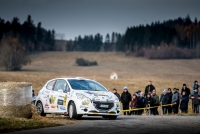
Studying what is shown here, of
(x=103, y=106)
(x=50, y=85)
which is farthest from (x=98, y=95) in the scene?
(x=50, y=85)

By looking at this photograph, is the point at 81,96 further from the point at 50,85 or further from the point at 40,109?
the point at 40,109

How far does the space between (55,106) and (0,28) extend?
447 feet

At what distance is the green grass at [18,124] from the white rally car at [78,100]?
244cm

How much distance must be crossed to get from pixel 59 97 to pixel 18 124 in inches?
167

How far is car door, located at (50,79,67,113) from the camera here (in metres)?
18.1

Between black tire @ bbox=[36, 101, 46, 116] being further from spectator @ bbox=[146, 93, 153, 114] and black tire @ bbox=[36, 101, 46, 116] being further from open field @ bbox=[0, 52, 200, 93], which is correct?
open field @ bbox=[0, 52, 200, 93]

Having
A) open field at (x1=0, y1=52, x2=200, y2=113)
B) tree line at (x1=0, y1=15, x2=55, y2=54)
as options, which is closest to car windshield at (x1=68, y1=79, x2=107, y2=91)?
open field at (x1=0, y1=52, x2=200, y2=113)

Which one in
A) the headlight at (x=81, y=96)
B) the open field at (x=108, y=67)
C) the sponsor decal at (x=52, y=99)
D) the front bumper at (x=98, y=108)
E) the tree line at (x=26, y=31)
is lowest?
the front bumper at (x=98, y=108)

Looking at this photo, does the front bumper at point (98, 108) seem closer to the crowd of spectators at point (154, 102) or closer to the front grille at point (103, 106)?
the front grille at point (103, 106)

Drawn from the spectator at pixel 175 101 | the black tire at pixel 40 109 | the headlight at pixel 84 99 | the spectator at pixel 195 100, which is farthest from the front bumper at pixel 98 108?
the spectator at pixel 195 100

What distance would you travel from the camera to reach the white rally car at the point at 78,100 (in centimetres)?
1738

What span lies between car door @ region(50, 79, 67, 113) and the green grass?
9.75 feet

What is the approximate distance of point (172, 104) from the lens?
25.3 meters

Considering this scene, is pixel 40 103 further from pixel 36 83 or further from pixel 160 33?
pixel 160 33
